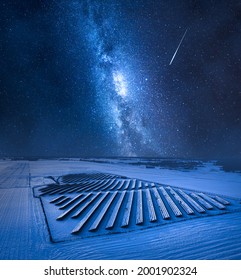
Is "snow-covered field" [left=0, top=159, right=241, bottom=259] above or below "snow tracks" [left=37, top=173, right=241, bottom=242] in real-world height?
below

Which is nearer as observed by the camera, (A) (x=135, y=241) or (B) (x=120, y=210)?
(A) (x=135, y=241)

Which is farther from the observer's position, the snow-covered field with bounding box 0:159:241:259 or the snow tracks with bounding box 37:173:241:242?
the snow tracks with bounding box 37:173:241:242

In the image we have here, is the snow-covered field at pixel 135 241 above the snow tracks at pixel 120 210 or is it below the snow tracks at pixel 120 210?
below

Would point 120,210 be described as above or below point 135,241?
above

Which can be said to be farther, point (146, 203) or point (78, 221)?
point (146, 203)

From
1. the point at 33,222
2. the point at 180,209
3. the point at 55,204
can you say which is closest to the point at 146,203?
the point at 180,209

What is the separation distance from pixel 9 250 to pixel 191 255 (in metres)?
3.09

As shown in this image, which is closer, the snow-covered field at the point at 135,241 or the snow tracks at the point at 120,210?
the snow-covered field at the point at 135,241
